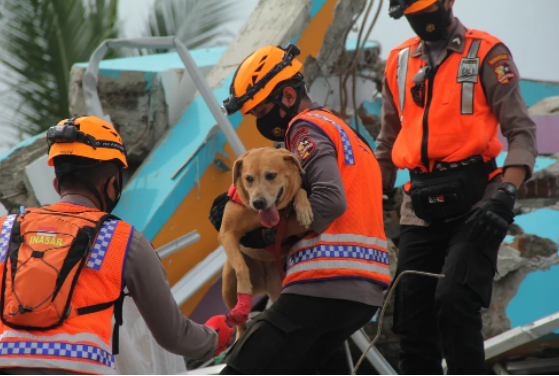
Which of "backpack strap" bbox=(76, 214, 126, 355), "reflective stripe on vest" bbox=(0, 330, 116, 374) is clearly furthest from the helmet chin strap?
"reflective stripe on vest" bbox=(0, 330, 116, 374)

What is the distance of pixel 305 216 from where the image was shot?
2818 mm

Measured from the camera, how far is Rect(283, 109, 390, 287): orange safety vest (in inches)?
110

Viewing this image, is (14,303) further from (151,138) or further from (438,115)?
(151,138)

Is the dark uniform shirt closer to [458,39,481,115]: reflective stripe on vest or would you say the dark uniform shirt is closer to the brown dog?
[458,39,481,115]: reflective stripe on vest

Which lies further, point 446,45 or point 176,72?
point 176,72

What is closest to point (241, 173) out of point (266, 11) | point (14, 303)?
point (14, 303)

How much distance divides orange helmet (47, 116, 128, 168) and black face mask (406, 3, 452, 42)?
5.41ft

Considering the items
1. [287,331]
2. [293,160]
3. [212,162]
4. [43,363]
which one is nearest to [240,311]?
[287,331]

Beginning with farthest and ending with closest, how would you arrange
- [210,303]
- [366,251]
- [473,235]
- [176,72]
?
[176,72], [210,303], [473,235], [366,251]

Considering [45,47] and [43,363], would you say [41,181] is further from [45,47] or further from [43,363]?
[45,47]

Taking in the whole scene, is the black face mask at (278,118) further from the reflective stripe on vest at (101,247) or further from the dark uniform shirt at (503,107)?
the reflective stripe on vest at (101,247)

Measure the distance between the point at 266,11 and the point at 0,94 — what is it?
6.37 metres

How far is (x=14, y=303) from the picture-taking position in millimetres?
2162

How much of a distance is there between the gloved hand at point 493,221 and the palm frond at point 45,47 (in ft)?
29.1
